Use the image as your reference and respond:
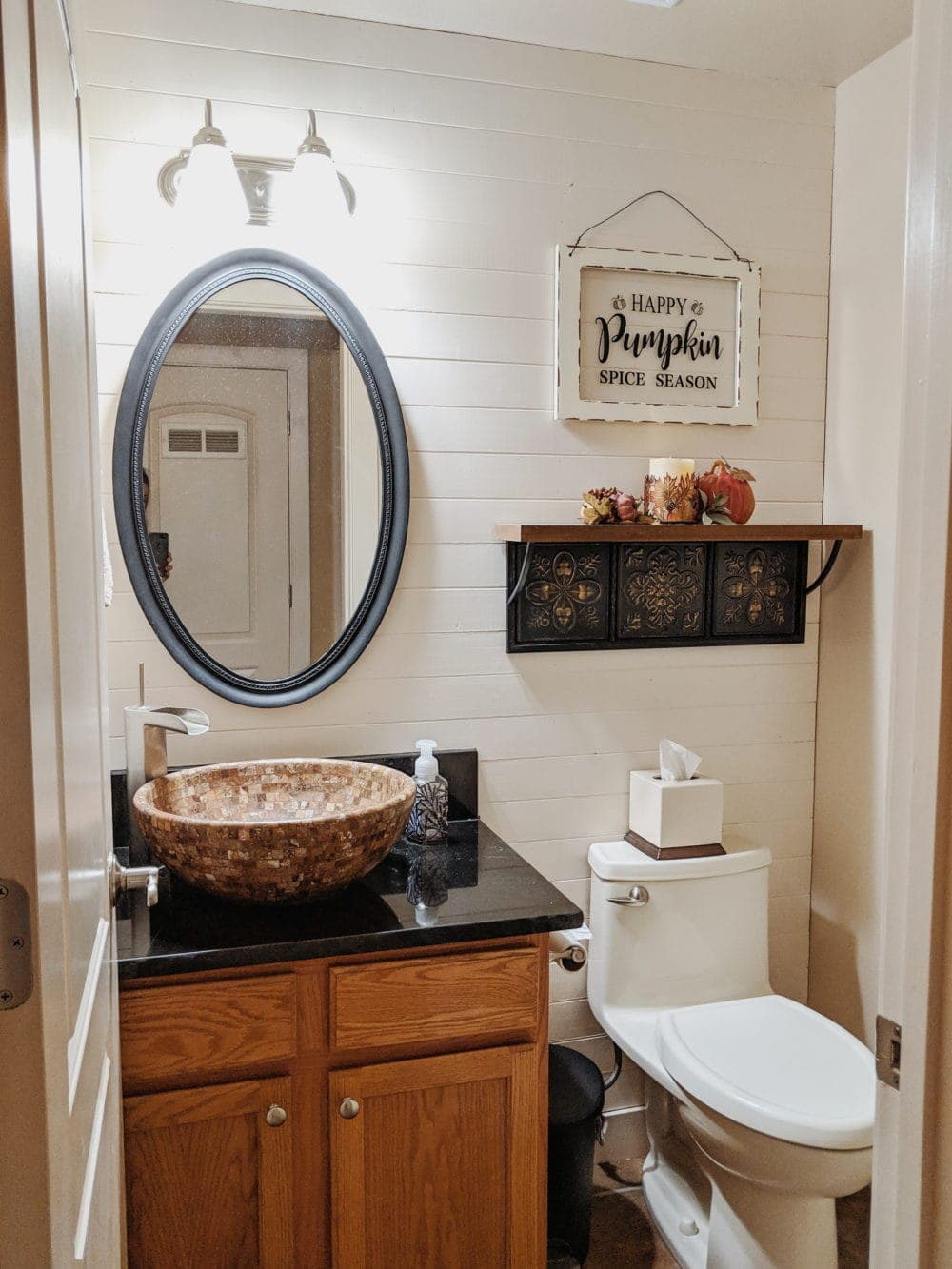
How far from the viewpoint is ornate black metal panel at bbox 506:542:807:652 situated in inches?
85.1

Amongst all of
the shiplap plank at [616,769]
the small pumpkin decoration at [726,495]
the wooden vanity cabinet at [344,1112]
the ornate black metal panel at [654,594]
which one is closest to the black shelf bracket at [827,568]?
the ornate black metal panel at [654,594]

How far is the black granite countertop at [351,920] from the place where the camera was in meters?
1.49

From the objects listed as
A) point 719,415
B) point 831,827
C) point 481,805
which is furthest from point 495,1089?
point 719,415

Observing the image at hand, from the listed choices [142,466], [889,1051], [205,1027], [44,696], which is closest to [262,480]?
[142,466]

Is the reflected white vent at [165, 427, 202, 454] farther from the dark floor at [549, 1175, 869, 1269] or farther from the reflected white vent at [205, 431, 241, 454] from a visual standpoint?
the dark floor at [549, 1175, 869, 1269]

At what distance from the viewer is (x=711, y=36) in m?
2.04

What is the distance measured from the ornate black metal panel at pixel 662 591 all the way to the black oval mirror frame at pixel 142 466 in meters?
0.51

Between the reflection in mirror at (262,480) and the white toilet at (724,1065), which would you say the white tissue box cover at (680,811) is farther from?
the reflection in mirror at (262,480)

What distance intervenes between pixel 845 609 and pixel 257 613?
4.26ft

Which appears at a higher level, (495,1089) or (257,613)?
(257,613)

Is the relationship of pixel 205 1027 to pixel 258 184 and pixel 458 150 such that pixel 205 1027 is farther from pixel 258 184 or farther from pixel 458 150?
pixel 458 150

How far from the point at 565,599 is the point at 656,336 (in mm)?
599

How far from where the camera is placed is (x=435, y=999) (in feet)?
5.25

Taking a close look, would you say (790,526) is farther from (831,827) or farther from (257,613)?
(257,613)
